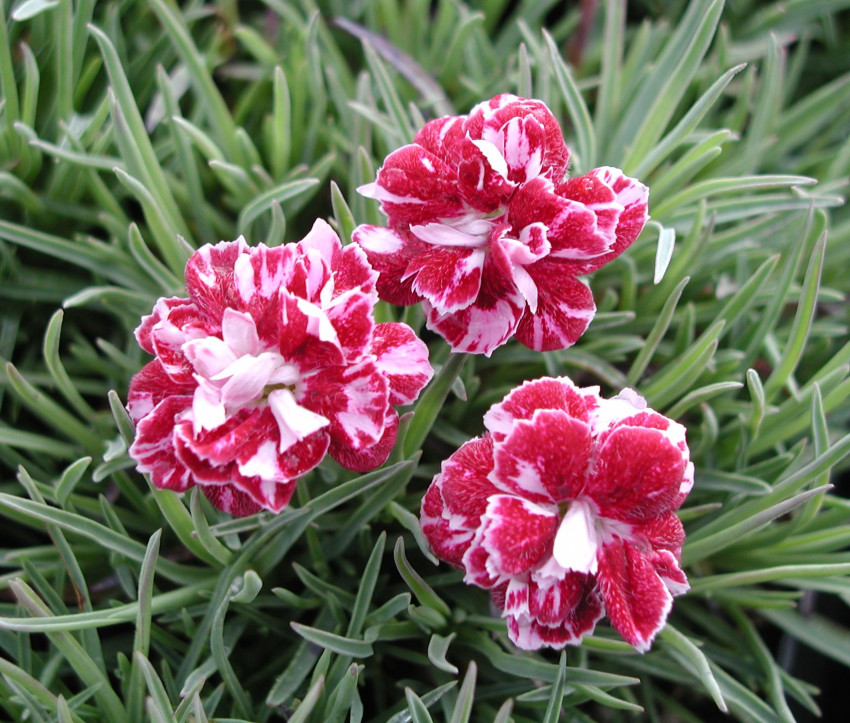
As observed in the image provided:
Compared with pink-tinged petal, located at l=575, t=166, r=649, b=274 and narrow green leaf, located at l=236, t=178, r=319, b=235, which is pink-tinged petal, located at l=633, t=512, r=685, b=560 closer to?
pink-tinged petal, located at l=575, t=166, r=649, b=274

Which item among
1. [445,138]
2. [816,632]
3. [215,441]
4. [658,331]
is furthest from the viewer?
[816,632]

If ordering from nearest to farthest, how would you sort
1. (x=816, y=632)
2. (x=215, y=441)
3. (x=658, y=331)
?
(x=215, y=441) → (x=658, y=331) → (x=816, y=632)

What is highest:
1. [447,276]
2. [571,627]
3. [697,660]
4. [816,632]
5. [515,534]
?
[447,276]

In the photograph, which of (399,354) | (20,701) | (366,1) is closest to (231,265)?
(399,354)

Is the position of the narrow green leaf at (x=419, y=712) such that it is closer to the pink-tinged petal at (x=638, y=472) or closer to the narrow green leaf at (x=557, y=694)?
the narrow green leaf at (x=557, y=694)

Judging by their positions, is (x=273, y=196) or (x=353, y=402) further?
(x=273, y=196)

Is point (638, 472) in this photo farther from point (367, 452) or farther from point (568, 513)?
point (367, 452)

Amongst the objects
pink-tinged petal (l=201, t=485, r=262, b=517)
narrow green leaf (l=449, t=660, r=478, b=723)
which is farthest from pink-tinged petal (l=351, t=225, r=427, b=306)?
narrow green leaf (l=449, t=660, r=478, b=723)

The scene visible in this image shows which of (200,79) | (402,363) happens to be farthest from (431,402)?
(200,79)

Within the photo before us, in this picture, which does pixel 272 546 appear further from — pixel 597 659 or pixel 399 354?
pixel 597 659
